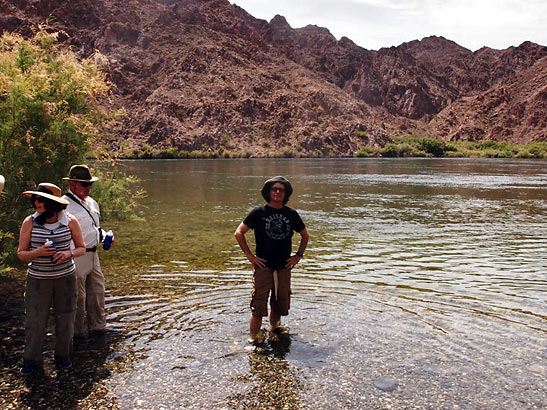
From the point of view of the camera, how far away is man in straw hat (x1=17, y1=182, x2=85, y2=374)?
6555 mm

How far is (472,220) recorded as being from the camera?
85.4 feet

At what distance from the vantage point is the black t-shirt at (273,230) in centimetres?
768

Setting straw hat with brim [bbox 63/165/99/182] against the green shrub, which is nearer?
straw hat with brim [bbox 63/165/99/182]

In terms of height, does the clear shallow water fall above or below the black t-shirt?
below

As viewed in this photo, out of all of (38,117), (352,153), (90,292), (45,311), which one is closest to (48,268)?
(45,311)

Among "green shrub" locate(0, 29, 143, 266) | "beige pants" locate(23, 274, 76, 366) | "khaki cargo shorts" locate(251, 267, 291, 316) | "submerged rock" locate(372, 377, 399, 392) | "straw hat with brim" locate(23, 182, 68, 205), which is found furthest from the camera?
"green shrub" locate(0, 29, 143, 266)

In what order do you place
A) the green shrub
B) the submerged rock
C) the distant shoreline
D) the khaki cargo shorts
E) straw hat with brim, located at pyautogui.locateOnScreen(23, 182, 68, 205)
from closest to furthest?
1. straw hat with brim, located at pyautogui.locateOnScreen(23, 182, 68, 205)
2. the submerged rock
3. the khaki cargo shorts
4. the green shrub
5. the distant shoreline

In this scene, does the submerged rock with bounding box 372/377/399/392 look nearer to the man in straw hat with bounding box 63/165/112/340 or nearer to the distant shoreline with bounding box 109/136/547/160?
the man in straw hat with bounding box 63/165/112/340

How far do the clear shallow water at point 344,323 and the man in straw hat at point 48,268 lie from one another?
3.23 feet

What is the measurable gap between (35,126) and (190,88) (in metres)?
191

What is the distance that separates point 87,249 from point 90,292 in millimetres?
801

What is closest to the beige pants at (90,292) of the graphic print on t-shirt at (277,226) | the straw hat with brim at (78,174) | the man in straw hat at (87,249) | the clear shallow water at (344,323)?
the man in straw hat at (87,249)

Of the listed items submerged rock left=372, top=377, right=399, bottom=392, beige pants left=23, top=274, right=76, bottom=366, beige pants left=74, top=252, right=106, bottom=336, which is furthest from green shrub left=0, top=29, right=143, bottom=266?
submerged rock left=372, top=377, right=399, bottom=392

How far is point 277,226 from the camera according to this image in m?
7.71
